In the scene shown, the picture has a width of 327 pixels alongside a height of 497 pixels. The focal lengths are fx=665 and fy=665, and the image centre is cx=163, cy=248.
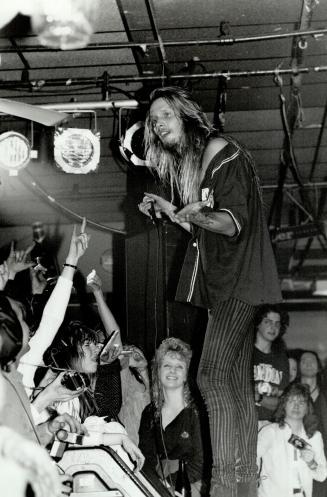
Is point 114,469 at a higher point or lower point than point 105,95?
lower

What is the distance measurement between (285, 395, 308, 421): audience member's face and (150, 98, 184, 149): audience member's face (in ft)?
6.92

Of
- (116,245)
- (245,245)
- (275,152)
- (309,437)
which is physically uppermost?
(275,152)

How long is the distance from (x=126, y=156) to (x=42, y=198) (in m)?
3.51

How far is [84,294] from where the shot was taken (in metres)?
8.21

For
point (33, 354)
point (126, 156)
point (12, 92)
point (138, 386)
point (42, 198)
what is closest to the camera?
point (33, 354)

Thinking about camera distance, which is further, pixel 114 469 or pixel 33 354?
pixel 33 354

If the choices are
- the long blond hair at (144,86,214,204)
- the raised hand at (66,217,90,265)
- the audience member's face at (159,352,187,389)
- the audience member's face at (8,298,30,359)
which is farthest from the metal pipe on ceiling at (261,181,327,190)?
the audience member's face at (8,298,30,359)

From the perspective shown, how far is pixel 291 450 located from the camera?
4.06 meters

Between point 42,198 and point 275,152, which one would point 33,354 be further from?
point 42,198

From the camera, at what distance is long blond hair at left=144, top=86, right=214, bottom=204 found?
2852 mm

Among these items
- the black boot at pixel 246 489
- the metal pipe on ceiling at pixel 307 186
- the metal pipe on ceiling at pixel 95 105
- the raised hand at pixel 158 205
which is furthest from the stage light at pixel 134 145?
the metal pipe on ceiling at pixel 307 186

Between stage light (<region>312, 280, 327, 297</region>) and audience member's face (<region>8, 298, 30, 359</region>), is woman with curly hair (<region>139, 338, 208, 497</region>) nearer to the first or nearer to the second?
audience member's face (<region>8, 298, 30, 359</region>)

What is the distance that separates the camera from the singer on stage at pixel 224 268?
249 cm

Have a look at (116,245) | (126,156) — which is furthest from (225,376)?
(116,245)
